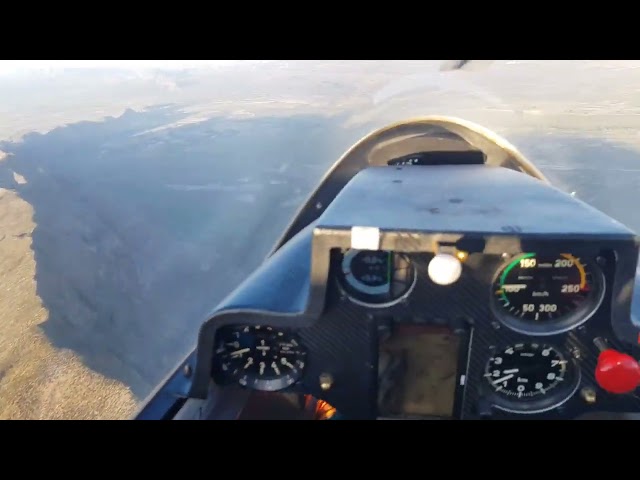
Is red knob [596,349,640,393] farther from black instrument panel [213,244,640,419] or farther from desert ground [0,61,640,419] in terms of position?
desert ground [0,61,640,419]

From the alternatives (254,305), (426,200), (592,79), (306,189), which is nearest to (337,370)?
(254,305)

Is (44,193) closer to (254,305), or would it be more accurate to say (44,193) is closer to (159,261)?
(159,261)

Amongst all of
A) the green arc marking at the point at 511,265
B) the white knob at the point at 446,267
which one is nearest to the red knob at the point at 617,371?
the green arc marking at the point at 511,265

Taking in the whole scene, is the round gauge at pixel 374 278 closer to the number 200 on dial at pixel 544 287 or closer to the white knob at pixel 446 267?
the white knob at pixel 446 267

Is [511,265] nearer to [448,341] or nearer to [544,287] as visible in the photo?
[544,287]

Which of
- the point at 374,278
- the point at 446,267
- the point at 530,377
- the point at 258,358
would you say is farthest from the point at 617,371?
the point at 258,358

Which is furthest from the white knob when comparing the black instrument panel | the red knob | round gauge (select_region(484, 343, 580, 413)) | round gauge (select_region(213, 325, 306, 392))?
round gauge (select_region(213, 325, 306, 392))
